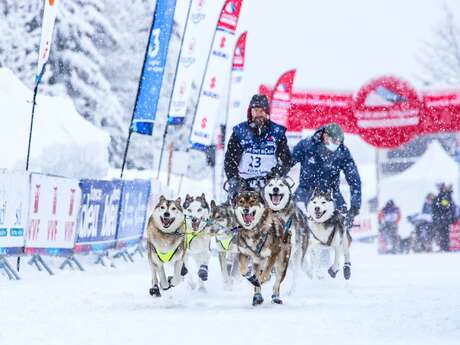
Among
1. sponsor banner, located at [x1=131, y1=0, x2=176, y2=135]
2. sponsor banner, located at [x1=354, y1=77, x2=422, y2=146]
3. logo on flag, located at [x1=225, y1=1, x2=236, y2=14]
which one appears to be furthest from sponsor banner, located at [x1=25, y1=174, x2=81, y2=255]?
sponsor banner, located at [x1=354, y1=77, x2=422, y2=146]

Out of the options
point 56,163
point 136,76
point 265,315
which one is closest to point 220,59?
point 56,163

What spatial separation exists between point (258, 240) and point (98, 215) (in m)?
6.52

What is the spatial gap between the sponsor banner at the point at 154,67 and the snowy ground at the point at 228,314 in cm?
493

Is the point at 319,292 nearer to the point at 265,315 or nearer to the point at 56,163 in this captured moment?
the point at 265,315

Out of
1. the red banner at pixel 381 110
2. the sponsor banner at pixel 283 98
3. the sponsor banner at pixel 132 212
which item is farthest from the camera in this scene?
the red banner at pixel 381 110

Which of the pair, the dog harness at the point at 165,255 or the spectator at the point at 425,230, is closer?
the dog harness at the point at 165,255

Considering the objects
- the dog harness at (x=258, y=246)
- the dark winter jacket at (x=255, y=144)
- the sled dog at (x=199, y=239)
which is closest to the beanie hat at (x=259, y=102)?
the dark winter jacket at (x=255, y=144)

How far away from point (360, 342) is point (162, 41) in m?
10.8

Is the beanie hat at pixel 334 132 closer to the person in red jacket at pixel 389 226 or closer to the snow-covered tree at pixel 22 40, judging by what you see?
the person in red jacket at pixel 389 226

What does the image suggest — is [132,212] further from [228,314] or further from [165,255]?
[228,314]

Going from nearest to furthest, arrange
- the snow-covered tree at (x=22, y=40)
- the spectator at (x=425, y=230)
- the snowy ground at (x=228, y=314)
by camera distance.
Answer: the snowy ground at (x=228, y=314)
the spectator at (x=425, y=230)
the snow-covered tree at (x=22, y=40)

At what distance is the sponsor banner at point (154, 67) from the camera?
1545 cm

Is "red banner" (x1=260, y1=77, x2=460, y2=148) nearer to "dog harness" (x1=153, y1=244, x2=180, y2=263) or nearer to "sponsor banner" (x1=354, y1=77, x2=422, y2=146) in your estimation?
"sponsor banner" (x1=354, y1=77, x2=422, y2=146)

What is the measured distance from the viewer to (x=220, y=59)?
68.1 ft
